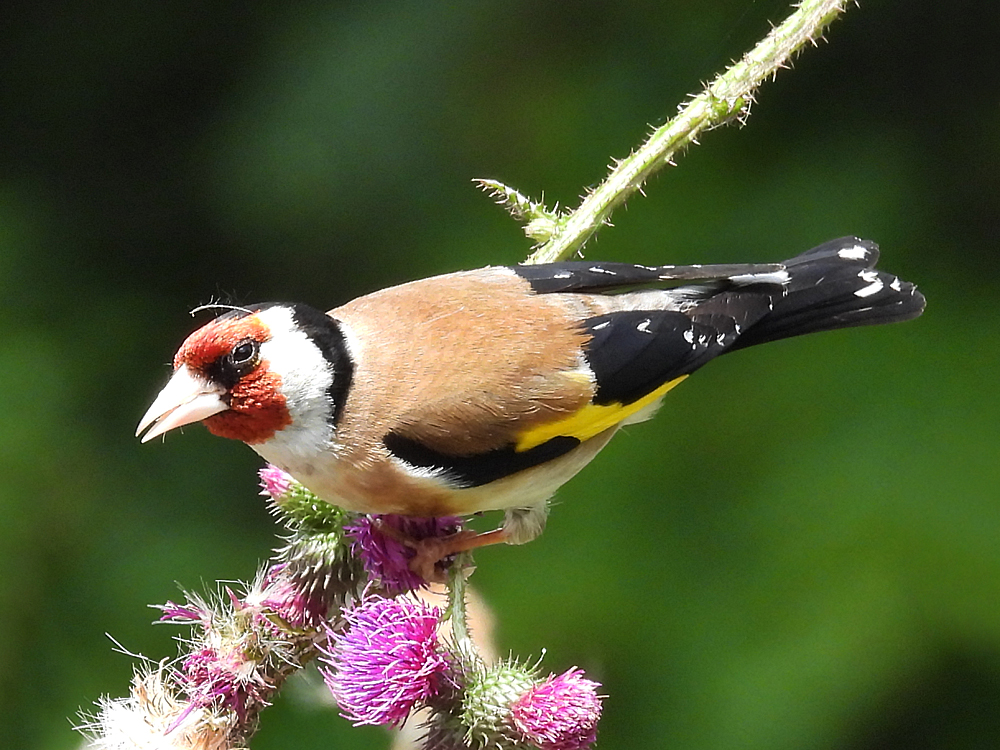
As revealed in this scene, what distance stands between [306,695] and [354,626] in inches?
12.9

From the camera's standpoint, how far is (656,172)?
1.29m

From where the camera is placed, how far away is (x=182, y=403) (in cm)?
112

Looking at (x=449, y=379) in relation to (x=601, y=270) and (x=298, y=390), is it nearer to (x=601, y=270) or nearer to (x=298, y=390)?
(x=298, y=390)

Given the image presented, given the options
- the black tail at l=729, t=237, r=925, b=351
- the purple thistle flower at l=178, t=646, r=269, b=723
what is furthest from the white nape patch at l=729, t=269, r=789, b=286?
the purple thistle flower at l=178, t=646, r=269, b=723

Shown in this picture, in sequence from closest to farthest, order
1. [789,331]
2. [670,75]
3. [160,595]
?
[789,331] → [160,595] → [670,75]

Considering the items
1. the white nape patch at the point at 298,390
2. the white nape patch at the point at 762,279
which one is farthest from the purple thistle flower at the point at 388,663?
the white nape patch at the point at 762,279

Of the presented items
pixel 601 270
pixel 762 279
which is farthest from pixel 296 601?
pixel 762 279

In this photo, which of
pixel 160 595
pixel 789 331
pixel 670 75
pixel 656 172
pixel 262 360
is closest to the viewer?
pixel 262 360

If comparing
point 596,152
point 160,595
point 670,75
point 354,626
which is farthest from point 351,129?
point 354,626

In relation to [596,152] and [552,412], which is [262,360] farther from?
[596,152]

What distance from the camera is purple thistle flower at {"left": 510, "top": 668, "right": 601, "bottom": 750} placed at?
1.22 m

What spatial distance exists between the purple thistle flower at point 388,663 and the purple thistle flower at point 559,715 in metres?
0.11

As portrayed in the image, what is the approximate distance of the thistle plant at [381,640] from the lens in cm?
123

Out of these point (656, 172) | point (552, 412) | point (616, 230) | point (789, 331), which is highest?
point (616, 230)
